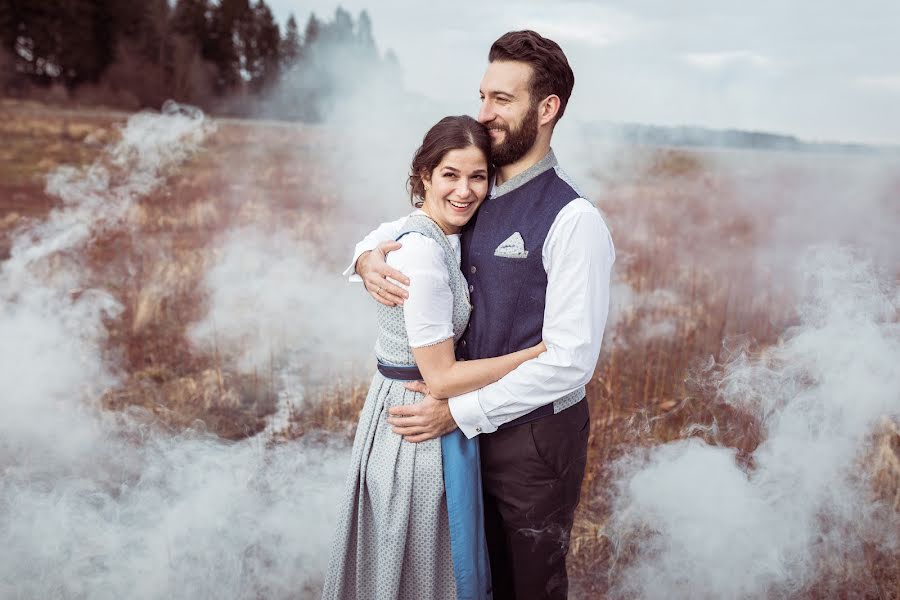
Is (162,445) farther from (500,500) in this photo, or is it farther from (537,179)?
(537,179)

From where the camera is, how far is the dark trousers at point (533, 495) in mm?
2078

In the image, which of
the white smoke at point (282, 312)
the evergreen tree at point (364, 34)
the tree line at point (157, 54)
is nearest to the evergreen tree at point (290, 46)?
the tree line at point (157, 54)

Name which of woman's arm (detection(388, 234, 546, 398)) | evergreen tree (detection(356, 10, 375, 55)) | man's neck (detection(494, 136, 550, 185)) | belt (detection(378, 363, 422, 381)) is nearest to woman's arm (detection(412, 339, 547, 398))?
woman's arm (detection(388, 234, 546, 398))

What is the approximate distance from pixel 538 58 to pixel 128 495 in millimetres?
3046

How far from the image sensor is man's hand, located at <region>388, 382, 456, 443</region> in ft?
6.46

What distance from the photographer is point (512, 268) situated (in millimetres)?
1935

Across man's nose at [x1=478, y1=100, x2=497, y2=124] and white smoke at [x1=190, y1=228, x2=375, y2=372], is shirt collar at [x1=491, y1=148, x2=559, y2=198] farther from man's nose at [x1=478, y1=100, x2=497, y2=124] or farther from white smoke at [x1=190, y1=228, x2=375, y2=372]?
white smoke at [x1=190, y1=228, x2=375, y2=372]

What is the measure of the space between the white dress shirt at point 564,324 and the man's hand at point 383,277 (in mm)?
55

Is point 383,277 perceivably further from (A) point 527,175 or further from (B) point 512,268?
(A) point 527,175

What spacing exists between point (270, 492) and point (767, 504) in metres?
2.54

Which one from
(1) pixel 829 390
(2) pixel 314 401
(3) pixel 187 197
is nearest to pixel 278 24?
(3) pixel 187 197

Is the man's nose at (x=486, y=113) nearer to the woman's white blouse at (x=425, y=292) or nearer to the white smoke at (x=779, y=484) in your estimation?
the woman's white blouse at (x=425, y=292)

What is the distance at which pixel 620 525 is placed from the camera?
11.5 feet

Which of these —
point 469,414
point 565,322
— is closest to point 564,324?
point 565,322
